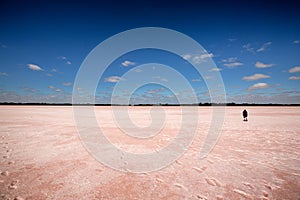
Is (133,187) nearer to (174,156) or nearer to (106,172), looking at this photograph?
(106,172)

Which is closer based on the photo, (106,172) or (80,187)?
(80,187)

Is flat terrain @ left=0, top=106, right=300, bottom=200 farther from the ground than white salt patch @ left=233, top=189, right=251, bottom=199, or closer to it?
farther from the ground

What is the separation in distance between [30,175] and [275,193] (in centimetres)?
649

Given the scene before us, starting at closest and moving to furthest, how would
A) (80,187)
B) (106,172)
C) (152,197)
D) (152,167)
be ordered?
(152,197)
(80,187)
(106,172)
(152,167)

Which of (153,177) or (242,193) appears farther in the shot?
(153,177)

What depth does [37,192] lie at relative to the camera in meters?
3.70

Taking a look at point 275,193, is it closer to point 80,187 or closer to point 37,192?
point 80,187

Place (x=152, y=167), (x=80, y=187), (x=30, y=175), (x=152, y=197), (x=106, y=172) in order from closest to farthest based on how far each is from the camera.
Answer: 1. (x=152, y=197)
2. (x=80, y=187)
3. (x=30, y=175)
4. (x=106, y=172)
5. (x=152, y=167)

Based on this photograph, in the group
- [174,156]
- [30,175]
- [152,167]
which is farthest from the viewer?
[174,156]

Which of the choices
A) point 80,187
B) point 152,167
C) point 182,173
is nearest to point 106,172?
point 80,187

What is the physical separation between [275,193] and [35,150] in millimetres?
8592

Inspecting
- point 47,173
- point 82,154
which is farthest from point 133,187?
point 82,154

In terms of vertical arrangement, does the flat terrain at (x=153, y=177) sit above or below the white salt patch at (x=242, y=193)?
above

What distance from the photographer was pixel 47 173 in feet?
15.4
